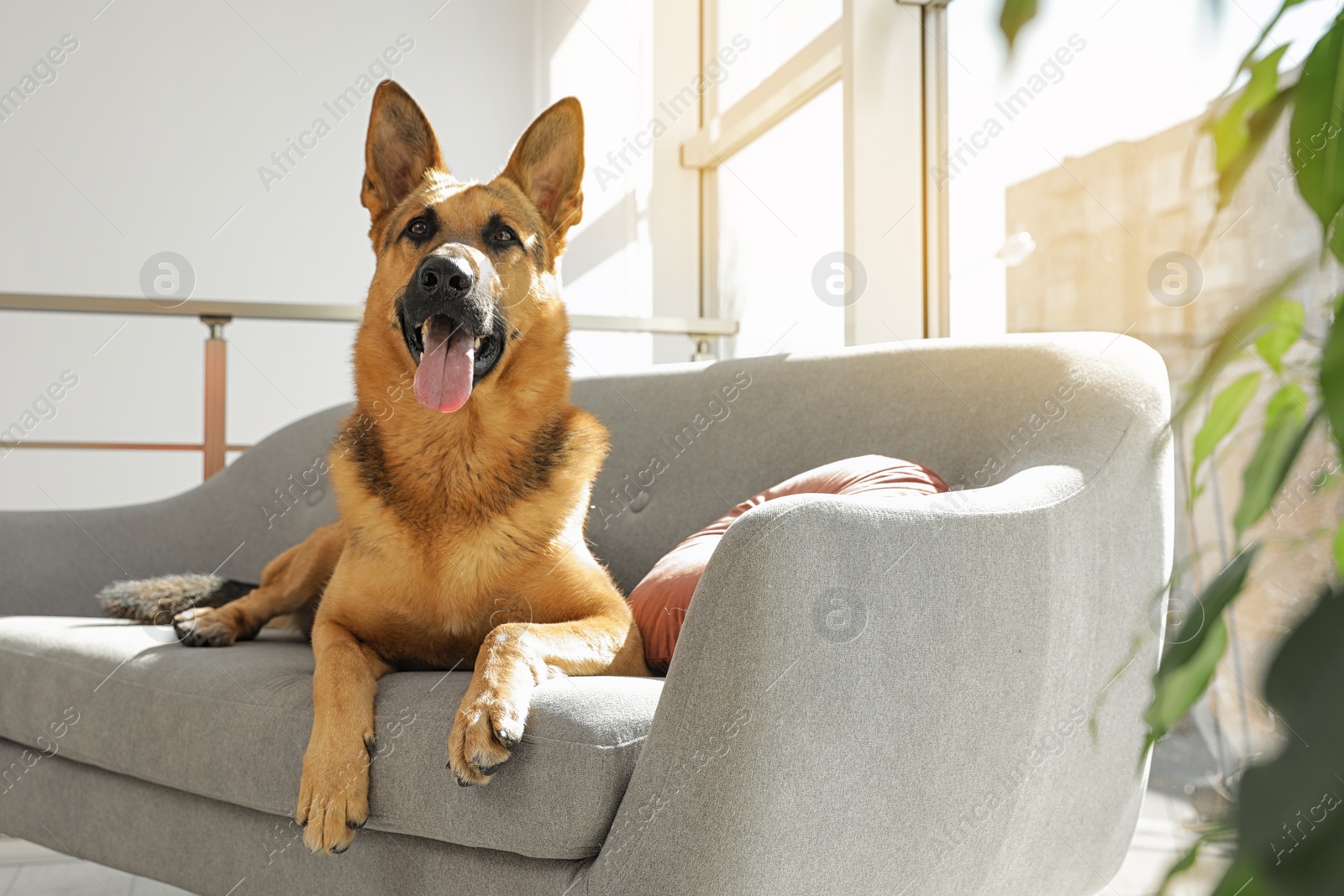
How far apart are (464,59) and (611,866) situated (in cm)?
571

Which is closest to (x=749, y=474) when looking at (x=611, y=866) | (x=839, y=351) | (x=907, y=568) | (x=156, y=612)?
(x=839, y=351)

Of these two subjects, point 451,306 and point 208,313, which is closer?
point 451,306

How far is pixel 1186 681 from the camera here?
1.14 ft

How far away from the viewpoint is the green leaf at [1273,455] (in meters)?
0.29

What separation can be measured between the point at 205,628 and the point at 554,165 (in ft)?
3.82

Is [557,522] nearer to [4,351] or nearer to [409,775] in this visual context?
[409,775]

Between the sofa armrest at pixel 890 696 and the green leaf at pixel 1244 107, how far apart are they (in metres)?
0.86

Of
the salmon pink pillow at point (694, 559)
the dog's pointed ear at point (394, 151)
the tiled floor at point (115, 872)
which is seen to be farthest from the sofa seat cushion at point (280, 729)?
the dog's pointed ear at point (394, 151)

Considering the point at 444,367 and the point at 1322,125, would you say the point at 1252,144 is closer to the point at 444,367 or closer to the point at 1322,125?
the point at 1322,125

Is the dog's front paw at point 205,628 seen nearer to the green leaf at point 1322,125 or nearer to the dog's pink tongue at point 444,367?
the dog's pink tongue at point 444,367

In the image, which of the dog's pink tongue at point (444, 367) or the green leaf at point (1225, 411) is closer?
the green leaf at point (1225, 411)

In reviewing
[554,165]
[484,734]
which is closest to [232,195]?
[554,165]

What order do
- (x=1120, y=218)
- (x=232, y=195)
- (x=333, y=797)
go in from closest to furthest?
(x=333, y=797) → (x=1120, y=218) → (x=232, y=195)

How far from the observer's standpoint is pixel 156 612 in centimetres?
227
